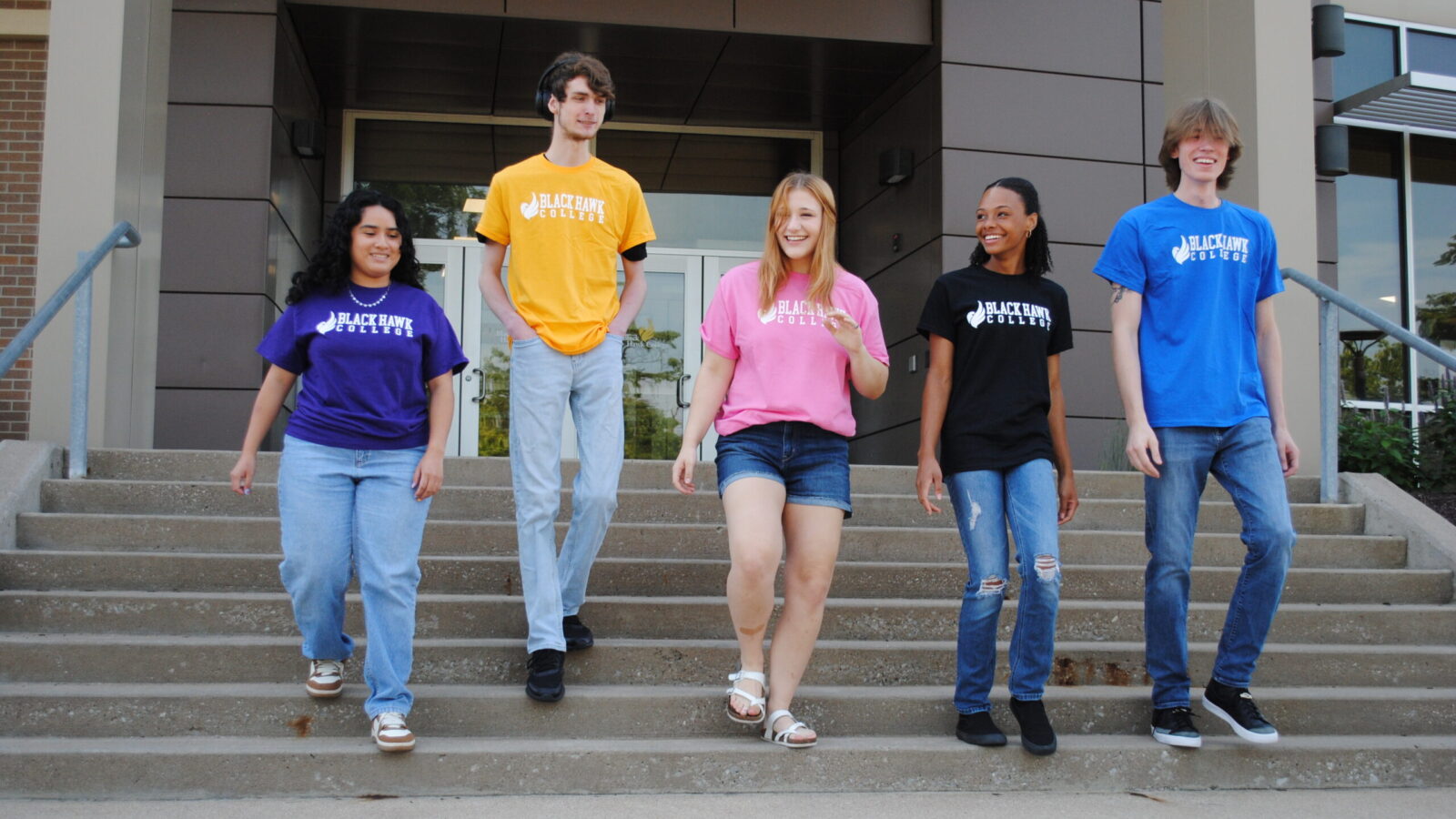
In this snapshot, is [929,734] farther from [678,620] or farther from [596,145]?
[596,145]

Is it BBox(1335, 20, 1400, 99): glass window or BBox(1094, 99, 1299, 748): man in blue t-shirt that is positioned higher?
BBox(1335, 20, 1400, 99): glass window

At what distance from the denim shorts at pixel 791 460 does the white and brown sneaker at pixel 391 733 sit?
3.82 feet

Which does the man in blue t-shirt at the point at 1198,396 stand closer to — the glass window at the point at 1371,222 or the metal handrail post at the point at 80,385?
the metal handrail post at the point at 80,385

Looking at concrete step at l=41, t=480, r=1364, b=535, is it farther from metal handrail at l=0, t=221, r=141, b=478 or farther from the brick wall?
the brick wall

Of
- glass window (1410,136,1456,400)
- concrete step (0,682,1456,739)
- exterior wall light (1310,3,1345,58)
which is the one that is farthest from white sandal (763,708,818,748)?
glass window (1410,136,1456,400)

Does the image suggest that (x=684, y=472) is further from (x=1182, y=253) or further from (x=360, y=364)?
(x=1182, y=253)

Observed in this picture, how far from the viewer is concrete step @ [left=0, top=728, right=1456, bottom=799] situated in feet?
11.7

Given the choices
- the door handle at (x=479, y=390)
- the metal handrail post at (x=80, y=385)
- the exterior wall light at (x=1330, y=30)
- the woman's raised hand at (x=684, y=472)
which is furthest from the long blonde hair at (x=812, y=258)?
the exterior wall light at (x=1330, y=30)

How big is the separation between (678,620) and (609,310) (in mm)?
1231

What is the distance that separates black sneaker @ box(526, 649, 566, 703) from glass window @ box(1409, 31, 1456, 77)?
12.0 meters

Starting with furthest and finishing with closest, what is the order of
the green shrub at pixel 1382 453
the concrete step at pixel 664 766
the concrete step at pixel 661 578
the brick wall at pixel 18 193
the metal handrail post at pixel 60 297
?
the green shrub at pixel 1382 453
the brick wall at pixel 18 193
the metal handrail post at pixel 60 297
the concrete step at pixel 661 578
the concrete step at pixel 664 766

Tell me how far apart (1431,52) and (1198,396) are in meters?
11.0

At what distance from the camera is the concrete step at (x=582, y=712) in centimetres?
383

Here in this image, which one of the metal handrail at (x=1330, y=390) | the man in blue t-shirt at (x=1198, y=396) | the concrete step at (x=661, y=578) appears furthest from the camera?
the metal handrail at (x=1330, y=390)
